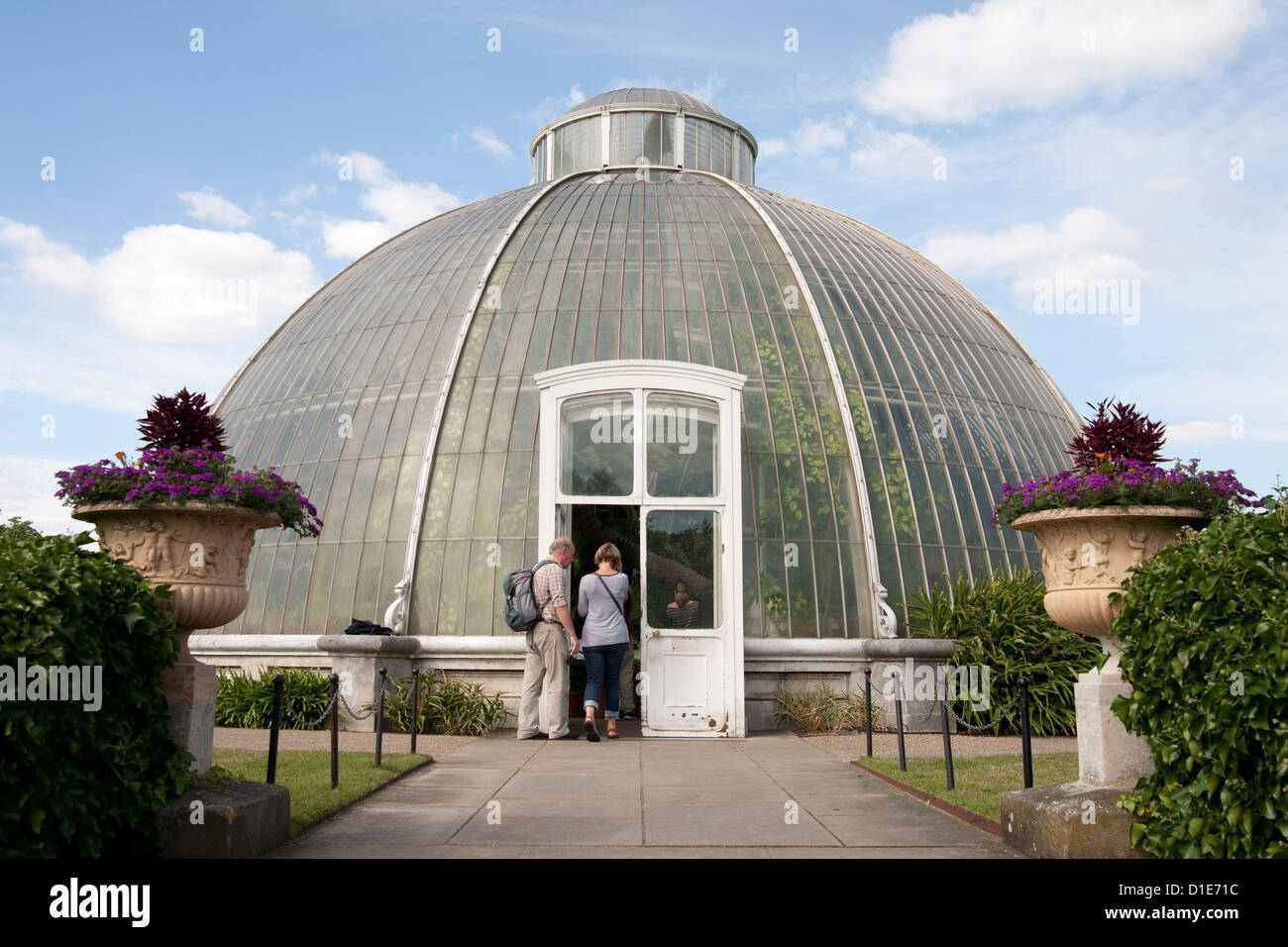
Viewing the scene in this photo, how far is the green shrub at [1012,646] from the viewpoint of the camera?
13773mm

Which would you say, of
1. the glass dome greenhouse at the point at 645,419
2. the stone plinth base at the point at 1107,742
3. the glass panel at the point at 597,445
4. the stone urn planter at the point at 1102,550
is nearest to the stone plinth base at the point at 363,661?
the glass dome greenhouse at the point at 645,419

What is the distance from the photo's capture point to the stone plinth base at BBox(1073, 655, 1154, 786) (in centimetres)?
654

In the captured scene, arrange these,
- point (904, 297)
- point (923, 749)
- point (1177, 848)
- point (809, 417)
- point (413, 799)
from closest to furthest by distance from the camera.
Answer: point (1177, 848), point (413, 799), point (923, 749), point (809, 417), point (904, 297)

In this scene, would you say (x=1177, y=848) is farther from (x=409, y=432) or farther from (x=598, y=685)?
(x=409, y=432)

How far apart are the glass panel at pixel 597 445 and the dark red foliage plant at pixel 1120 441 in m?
6.72

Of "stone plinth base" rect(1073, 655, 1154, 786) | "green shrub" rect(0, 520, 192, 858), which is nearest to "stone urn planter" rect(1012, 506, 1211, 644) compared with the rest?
"stone plinth base" rect(1073, 655, 1154, 786)

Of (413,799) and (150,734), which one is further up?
(150,734)

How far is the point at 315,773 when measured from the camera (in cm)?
920

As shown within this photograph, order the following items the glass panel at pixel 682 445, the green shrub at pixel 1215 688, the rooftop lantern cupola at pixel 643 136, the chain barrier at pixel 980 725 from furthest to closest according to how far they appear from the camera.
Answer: the rooftop lantern cupola at pixel 643 136 → the glass panel at pixel 682 445 → the chain barrier at pixel 980 725 → the green shrub at pixel 1215 688

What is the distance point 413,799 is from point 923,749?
20.6 ft

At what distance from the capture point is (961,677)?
1407 centimetres

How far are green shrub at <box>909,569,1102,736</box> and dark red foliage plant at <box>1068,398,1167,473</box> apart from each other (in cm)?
664

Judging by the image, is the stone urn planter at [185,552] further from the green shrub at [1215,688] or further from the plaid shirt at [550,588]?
the green shrub at [1215,688]
